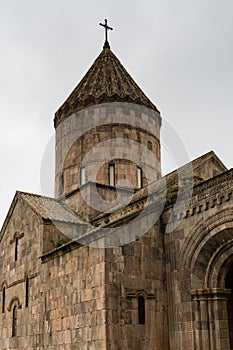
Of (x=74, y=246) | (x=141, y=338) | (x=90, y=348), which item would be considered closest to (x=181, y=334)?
(x=141, y=338)

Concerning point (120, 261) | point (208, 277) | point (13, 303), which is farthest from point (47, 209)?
point (208, 277)

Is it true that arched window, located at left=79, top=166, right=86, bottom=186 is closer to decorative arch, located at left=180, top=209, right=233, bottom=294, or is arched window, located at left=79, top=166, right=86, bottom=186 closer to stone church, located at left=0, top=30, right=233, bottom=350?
stone church, located at left=0, top=30, right=233, bottom=350

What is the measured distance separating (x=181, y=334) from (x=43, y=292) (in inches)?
193

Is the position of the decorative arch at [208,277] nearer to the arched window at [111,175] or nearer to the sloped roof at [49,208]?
the sloped roof at [49,208]

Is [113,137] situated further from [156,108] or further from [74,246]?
[74,246]

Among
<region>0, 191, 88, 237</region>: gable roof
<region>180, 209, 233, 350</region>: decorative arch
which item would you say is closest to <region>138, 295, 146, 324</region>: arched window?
<region>180, 209, 233, 350</region>: decorative arch

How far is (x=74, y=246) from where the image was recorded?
14047mm

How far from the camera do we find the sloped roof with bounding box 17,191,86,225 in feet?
57.1

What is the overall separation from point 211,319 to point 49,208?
7.98 m

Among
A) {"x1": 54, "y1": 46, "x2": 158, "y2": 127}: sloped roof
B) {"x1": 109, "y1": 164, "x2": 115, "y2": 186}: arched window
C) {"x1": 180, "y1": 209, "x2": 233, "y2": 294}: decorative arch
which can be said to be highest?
{"x1": 54, "y1": 46, "x2": 158, "y2": 127}: sloped roof

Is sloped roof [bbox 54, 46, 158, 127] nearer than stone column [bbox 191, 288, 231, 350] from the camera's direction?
No

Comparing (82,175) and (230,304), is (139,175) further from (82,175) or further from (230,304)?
(230,304)

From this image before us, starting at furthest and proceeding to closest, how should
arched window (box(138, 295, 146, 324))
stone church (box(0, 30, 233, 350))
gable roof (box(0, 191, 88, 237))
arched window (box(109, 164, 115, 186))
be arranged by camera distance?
1. arched window (box(109, 164, 115, 186))
2. gable roof (box(0, 191, 88, 237))
3. arched window (box(138, 295, 146, 324))
4. stone church (box(0, 30, 233, 350))

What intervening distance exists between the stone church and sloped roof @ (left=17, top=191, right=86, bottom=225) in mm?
46
